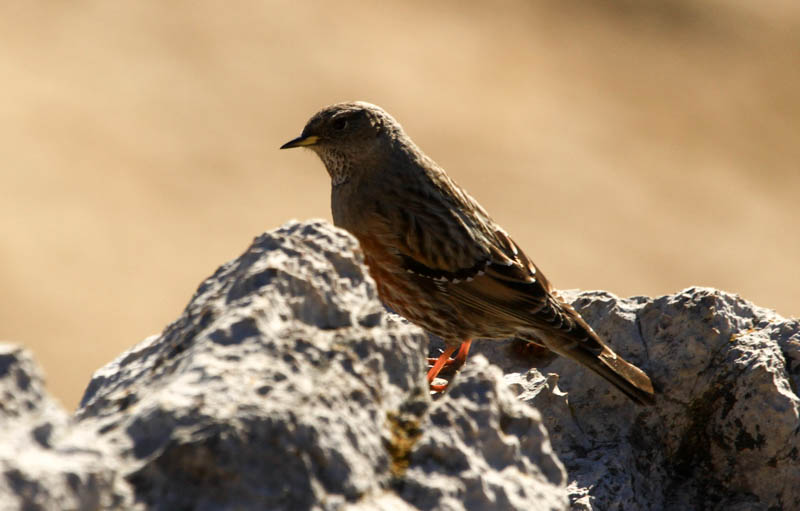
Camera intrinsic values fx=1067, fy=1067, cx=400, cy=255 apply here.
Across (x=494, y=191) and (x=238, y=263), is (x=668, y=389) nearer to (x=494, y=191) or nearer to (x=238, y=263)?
(x=238, y=263)

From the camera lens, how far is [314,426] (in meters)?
2.88

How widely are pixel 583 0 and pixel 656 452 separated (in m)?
16.6

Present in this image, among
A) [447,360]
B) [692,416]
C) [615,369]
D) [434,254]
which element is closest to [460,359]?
[447,360]

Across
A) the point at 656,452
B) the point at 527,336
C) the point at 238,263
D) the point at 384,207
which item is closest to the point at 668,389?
Result: the point at 656,452

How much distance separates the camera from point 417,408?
331 cm

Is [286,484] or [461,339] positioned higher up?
[461,339]

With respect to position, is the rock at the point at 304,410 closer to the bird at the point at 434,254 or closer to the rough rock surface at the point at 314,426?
the rough rock surface at the point at 314,426

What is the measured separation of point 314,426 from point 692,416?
8.27 feet

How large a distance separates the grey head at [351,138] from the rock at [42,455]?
3.59 m

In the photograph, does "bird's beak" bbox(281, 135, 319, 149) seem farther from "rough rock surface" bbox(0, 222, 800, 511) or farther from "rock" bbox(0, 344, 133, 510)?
"rock" bbox(0, 344, 133, 510)

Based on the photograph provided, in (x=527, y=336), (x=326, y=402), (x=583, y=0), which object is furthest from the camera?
(x=583, y=0)

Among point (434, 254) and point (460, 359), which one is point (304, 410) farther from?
point (460, 359)

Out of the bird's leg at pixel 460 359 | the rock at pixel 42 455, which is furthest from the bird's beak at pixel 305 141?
the rock at pixel 42 455

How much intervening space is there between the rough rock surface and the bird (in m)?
1.08
